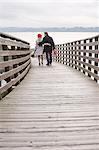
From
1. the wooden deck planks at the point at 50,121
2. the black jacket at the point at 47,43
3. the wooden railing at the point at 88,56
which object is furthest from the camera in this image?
the black jacket at the point at 47,43

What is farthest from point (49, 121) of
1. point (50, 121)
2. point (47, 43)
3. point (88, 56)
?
point (47, 43)

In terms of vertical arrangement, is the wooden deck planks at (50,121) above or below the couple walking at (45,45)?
below

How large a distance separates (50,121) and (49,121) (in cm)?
1

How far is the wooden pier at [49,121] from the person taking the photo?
3.47 m

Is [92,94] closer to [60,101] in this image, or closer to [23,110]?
[60,101]

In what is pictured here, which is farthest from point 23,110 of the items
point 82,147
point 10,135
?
point 82,147

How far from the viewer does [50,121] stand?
4406 millimetres

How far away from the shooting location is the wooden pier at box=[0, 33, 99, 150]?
11.4 feet

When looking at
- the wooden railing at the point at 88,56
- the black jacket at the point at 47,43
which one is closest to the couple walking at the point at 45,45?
the black jacket at the point at 47,43

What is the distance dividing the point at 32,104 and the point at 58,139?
2183mm

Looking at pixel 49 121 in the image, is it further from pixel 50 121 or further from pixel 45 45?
pixel 45 45

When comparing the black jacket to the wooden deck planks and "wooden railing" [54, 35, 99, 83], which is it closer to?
"wooden railing" [54, 35, 99, 83]

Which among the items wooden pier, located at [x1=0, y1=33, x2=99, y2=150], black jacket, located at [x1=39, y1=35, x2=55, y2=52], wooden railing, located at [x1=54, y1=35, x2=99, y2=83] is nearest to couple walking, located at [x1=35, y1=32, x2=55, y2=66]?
black jacket, located at [x1=39, y1=35, x2=55, y2=52]

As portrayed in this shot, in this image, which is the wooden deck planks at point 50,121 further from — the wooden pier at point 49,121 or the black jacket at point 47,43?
the black jacket at point 47,43
